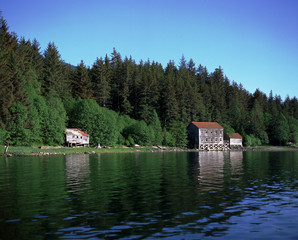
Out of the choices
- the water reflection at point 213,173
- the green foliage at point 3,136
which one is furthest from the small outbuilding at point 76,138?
the water reflection at point 213,173

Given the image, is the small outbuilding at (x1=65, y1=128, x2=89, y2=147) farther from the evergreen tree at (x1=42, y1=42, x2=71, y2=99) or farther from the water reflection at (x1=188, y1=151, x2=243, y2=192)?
the water reflection at (x1=188, y1=151, x2=243, y2=192)

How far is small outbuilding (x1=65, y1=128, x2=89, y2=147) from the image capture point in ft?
296

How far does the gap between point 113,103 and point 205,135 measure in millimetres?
43172

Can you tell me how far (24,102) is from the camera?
244ft

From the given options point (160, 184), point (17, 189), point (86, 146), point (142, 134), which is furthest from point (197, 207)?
point (142, 134)

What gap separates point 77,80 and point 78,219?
112 meters

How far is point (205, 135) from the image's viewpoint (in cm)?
12938

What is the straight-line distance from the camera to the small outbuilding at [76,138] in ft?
296

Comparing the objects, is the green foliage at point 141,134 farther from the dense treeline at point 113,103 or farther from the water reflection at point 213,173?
the water reflection at point 213,173

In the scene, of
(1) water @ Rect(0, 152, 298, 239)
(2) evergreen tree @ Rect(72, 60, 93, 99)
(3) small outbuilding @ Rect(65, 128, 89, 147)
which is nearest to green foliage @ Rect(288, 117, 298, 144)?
(2) evergreen tree @ Rect(72, 60, 93, 99)

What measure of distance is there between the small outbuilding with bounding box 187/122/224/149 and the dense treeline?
5988 mm

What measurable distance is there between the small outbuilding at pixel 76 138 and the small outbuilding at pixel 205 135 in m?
Result: 52.1

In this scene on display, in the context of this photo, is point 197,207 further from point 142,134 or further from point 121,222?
point 142,134

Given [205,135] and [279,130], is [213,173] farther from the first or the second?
[279,130]
